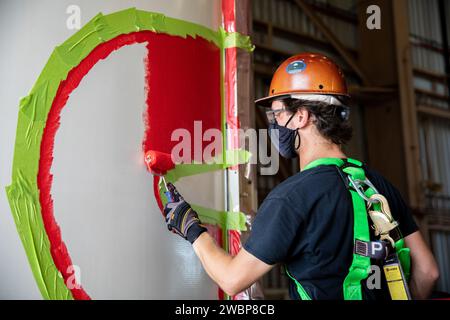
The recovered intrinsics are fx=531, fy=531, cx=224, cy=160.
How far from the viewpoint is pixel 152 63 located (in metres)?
2.24

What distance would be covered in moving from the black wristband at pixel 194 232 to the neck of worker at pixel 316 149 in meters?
0.46

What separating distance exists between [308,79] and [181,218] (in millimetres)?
732

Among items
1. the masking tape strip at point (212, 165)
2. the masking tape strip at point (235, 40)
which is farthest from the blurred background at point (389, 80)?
the masking tape strip at point (212, 165)

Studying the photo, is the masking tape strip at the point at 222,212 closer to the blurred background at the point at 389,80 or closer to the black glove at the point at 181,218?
the black glove at the point at 181,218

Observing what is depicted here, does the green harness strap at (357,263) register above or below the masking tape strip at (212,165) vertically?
below

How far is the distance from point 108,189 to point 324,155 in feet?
2.73

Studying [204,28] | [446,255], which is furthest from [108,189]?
[446,255]

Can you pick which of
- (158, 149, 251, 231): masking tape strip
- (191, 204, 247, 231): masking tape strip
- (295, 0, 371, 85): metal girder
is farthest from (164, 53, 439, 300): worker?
(295, 0, 371, 85): metal girder

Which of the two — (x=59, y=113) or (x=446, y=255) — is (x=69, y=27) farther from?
(x=446, y=255)

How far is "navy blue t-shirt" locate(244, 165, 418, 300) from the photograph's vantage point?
5.61 feet

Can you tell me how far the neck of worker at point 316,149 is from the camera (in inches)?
78.9

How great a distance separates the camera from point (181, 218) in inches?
79.0

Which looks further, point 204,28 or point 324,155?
point 204,28
